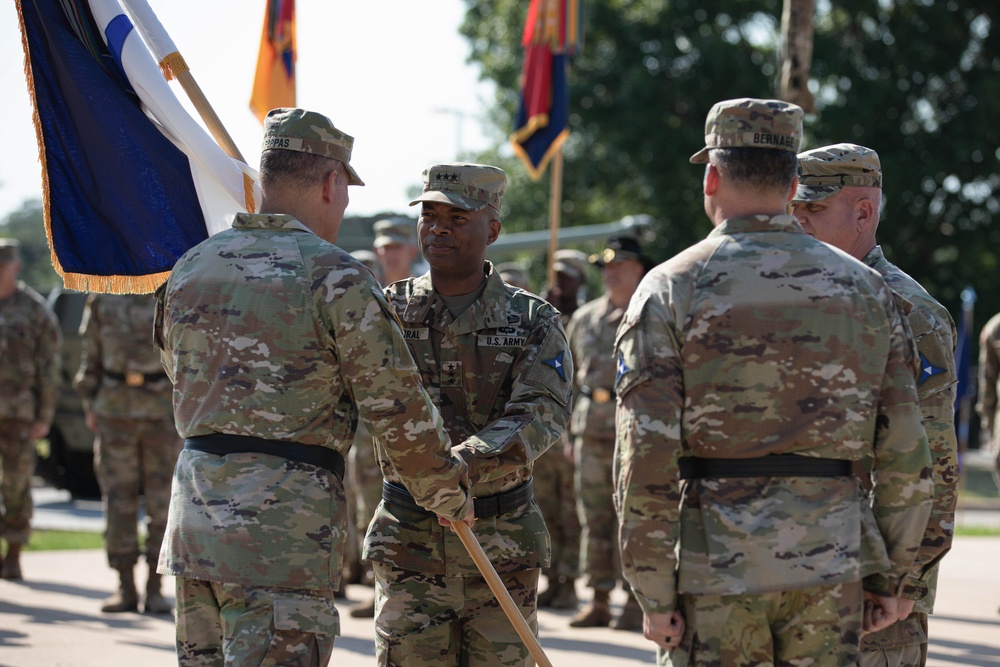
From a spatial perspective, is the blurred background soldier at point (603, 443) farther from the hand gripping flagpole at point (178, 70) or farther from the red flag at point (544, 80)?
the red flag at point (544, 80)

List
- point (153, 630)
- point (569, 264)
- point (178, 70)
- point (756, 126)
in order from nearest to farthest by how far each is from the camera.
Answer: point (756, 126) → point (178, 70) → point (153, 630) → point (569, 264)

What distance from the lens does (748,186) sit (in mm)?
3484

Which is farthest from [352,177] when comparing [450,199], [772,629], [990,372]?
[990,372]

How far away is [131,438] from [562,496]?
3176 millimetres

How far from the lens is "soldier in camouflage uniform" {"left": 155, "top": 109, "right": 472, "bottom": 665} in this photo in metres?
3.68

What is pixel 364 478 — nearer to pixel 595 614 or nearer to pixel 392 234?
pixel 392 234

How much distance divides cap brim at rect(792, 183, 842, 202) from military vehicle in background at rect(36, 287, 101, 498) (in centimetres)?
1420

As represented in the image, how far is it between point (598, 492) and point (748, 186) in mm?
5207

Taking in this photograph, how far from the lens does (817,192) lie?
4.49 metres

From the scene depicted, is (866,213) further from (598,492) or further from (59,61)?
(598,492)

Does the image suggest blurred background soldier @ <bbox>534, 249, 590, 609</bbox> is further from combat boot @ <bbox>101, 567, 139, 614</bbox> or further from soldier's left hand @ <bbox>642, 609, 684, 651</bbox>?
soldier's left hand @ <bbox>642, 609, 684, 651</bbox>

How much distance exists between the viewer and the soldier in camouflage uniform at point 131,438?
27.8ft

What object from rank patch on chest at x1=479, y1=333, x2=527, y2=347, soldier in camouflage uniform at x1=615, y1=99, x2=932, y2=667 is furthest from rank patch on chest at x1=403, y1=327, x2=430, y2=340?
soldier in camouflage uniform at x1=615, y1=99, x2=932, y2=667

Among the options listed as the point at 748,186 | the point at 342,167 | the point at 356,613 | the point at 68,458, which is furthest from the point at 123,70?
the point at 68,458
